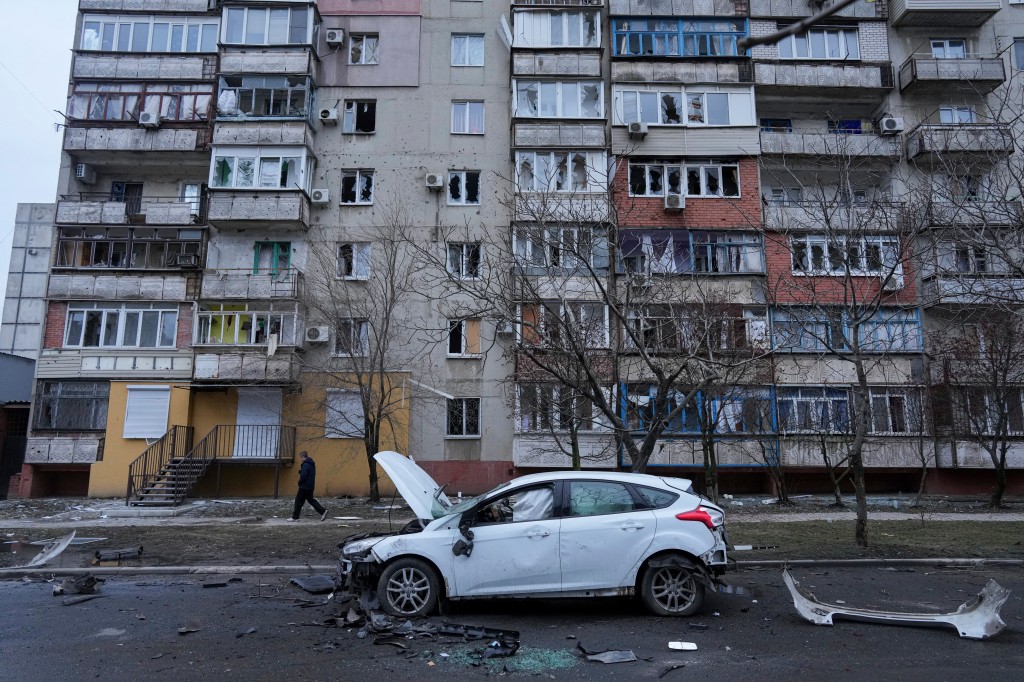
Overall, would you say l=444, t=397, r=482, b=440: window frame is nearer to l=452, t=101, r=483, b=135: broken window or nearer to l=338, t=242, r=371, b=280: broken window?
l=338, t=242, r=371, b=280: broken window

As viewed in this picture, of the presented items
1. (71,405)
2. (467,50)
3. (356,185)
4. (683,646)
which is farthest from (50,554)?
(467,50)

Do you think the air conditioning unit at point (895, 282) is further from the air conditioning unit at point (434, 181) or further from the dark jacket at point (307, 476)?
the air conditioning unit at point (434, 181)

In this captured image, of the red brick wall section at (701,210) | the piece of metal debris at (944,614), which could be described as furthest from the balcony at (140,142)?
the piece of metal debris at (944,614)

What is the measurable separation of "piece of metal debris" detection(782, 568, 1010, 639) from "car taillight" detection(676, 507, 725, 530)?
0.98 metres

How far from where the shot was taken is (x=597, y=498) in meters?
7.29

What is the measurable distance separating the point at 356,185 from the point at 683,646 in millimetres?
22057

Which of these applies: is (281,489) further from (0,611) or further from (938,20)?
(938,20)

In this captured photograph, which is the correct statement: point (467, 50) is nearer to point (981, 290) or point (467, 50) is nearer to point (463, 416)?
point (463, 416)

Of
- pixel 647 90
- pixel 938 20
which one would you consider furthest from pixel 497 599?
pixel 938 20

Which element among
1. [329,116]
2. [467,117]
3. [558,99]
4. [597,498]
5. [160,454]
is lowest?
[597,498]

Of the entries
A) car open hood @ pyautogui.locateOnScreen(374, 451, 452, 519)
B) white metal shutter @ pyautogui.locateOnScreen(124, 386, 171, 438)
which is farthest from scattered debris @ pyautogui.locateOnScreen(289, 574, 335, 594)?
white metal shutter @ pyautogui.locateOnScreen(124, 386, 171, 438)

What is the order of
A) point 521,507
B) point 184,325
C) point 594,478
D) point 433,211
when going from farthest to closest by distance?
1. point 433,211
2. point 184,325
3. point 594,478
4. point 521,507

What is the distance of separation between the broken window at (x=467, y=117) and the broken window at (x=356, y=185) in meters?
3.67

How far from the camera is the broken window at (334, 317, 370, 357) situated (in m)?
21.4
